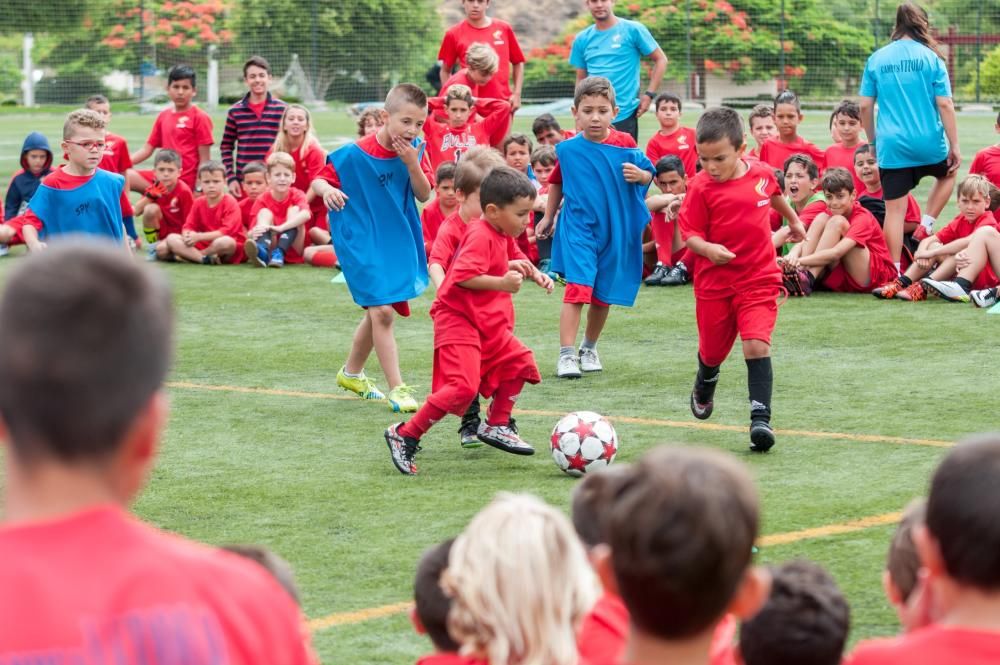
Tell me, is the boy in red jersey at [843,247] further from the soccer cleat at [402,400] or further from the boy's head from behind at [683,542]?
the boy's head from behind at [683,542]

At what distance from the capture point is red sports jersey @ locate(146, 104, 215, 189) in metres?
15.5

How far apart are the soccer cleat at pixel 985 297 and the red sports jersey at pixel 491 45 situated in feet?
16.2

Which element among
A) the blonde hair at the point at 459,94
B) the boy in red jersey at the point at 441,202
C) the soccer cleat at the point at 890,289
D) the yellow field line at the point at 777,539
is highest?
the blonde hair at the point at 459,94

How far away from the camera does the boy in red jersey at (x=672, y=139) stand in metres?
14.1

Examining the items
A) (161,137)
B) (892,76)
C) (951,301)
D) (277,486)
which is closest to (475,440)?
(277,486)

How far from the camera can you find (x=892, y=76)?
11977mm

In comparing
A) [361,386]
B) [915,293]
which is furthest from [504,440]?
[915,293]

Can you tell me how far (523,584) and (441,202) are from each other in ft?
30.2

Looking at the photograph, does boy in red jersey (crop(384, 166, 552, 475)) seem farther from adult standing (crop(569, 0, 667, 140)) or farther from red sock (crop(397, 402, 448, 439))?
adult standing (crop(569, 0, 667, 140))

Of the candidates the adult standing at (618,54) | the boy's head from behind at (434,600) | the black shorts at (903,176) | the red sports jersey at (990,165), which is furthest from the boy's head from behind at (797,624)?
the adult standing at (618,54)

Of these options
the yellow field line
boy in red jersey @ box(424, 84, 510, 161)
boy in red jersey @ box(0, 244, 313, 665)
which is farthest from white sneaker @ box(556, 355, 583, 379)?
boy in red jersey @ box(0, 244, 313, 665)

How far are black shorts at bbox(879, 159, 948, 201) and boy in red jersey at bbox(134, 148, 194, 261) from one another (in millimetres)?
6776

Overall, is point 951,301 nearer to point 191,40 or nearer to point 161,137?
point 161,137

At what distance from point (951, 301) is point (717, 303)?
4575 mm
